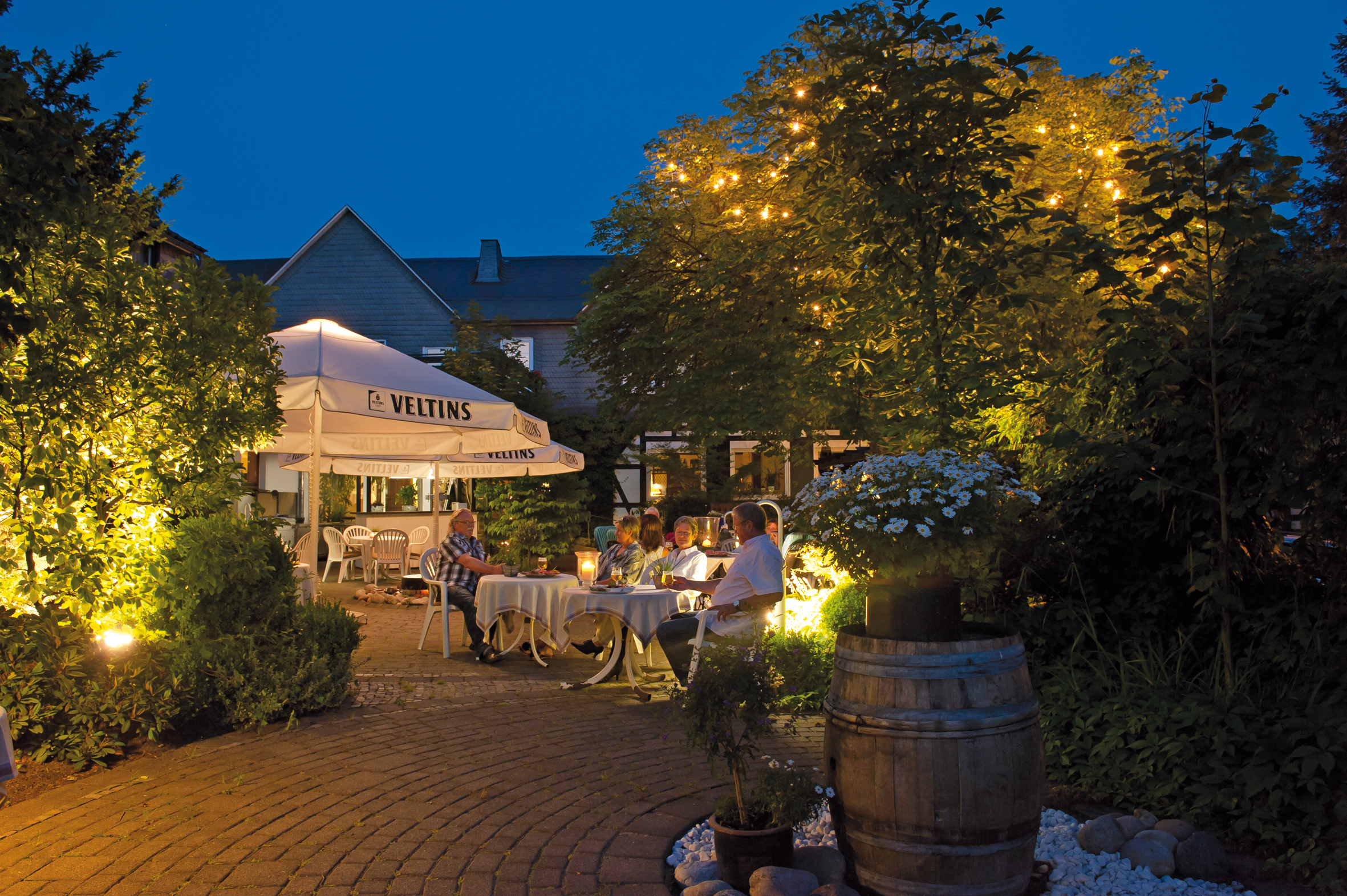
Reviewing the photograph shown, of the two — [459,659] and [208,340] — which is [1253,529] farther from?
[459,659]

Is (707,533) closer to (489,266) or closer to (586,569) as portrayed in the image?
(586,569)

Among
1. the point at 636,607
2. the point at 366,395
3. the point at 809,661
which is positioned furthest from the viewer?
the point at 636,607

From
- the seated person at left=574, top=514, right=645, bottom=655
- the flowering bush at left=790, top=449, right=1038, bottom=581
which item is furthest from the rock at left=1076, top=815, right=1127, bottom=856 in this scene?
the seated person at left=574, top=514, right=645, bottom=655

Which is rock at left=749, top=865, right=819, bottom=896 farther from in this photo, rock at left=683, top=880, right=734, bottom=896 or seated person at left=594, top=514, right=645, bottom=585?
seated person at left=594, top=514, right=645, bottom=585

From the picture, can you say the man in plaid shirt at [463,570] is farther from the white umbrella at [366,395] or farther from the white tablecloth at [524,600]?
the white umbrella at [366,395]

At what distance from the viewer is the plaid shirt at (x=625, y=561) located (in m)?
7.90

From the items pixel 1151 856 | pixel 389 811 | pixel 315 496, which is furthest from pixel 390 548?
pixel 1151 856

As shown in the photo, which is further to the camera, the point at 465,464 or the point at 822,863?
the point at 465,464

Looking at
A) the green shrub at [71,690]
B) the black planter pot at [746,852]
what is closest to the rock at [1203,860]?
the black planter pot at [746,852]

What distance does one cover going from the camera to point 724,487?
64.4ft

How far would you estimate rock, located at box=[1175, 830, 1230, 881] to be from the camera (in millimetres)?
3131

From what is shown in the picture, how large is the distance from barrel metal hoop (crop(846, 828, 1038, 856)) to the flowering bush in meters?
0.83

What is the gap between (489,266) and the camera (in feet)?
92.6

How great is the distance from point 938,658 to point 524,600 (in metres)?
5.07
